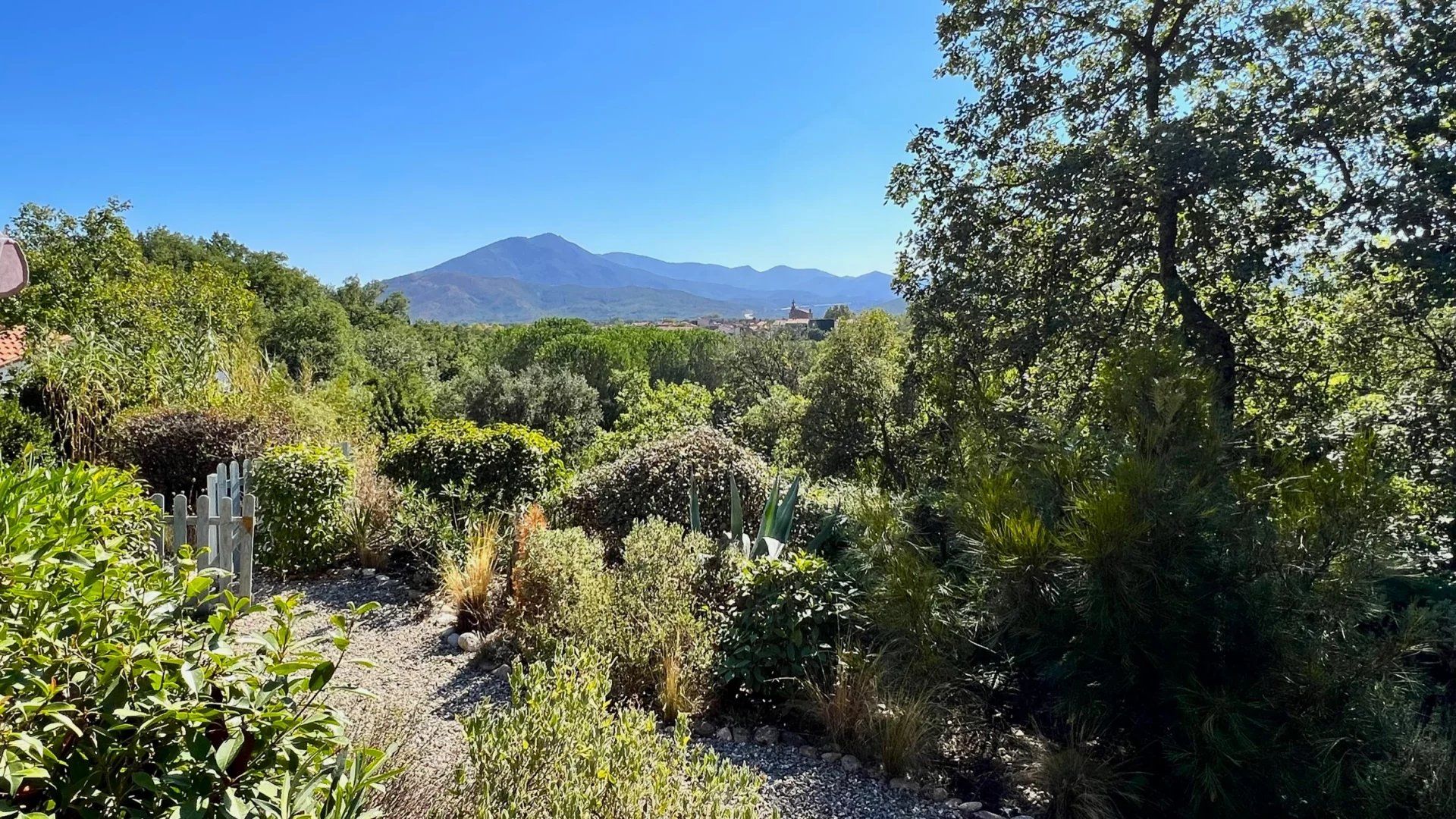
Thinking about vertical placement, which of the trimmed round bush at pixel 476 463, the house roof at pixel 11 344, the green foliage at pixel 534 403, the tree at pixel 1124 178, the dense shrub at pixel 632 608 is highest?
the tree at pixel 1124 178

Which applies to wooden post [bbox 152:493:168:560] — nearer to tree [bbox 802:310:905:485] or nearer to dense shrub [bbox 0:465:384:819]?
dense shrub [bbox 0:465:384:819]

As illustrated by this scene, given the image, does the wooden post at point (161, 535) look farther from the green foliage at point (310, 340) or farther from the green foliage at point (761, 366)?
the green foliage at point (761, 366)

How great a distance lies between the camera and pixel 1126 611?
2486 mm

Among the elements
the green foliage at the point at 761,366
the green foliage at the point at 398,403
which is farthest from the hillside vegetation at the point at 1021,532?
the green foliage at the point at 761,366

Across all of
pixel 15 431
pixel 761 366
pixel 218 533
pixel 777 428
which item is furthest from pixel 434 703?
pixel 761 366

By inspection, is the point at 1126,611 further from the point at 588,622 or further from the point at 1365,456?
the point at 588,622

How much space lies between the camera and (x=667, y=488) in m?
6.16

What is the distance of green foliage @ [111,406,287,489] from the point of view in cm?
672

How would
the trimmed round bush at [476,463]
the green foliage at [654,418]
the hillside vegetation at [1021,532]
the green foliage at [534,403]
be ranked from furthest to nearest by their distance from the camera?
the green foliage at [534,403], the green foliage at [654,418], the trimmed round bush at [476,463], the hillside vegetation at [1021,532]

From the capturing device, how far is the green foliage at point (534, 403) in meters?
17.7

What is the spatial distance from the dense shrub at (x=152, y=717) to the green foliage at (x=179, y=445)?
6489 mm

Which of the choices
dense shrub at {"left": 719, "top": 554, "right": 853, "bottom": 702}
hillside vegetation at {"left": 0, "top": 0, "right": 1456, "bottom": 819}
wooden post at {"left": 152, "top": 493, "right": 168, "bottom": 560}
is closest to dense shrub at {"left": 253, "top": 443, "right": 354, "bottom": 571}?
hillside vegetation at {"left": 0, "top": 0, "right": 1456, "bottom": 819}

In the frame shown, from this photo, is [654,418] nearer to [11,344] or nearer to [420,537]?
[420,537]

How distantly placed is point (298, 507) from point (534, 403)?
12733 millimetres
